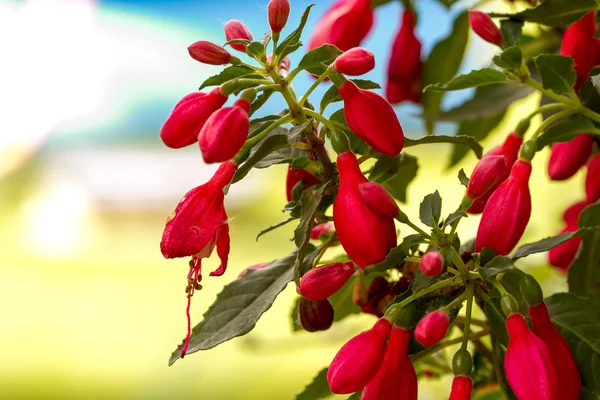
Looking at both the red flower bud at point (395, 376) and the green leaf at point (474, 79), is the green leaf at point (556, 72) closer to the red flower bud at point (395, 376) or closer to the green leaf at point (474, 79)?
the green leaf at point (474, 79)

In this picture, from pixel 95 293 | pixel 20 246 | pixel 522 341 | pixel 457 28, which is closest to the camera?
pixel 522 341

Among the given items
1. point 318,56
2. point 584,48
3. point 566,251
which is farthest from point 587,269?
point 318,56

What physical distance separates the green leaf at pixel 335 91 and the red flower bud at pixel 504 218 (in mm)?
75

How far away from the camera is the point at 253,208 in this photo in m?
1.79

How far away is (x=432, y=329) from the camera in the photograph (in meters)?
0.29

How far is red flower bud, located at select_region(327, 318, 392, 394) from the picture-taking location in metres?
0.29

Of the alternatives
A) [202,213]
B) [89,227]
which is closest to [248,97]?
[202,213]

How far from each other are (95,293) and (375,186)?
60.6 inches

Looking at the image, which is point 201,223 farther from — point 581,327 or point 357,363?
point 581,327

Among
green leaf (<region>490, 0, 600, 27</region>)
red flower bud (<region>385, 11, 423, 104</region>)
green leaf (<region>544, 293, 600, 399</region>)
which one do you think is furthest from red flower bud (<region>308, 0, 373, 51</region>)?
green leaf (<region>544, 293, 600, 399</region>)

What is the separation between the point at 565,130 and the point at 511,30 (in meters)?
0.07

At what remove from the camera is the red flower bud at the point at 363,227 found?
0.99 ft

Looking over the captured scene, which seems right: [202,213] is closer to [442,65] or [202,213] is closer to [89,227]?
[442,65]

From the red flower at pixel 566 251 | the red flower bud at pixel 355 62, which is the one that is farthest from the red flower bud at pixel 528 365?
the red flower at pixel 566 251
